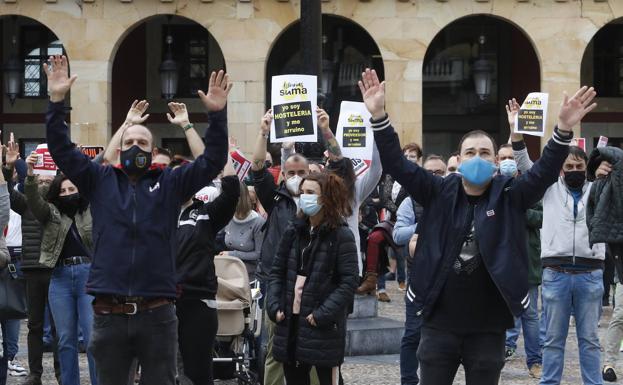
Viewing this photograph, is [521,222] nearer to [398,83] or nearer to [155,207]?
[155,207]

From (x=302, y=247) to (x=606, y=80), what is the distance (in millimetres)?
22308

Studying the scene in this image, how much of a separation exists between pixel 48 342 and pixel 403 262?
8177 mm

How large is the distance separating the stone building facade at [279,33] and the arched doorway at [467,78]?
12.0ft

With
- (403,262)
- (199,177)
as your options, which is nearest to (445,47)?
(403,262)

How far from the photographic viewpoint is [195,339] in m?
8.76

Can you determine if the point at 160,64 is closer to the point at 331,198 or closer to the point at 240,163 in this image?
the point at 240,163

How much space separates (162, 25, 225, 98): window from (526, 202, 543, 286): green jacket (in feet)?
59.0

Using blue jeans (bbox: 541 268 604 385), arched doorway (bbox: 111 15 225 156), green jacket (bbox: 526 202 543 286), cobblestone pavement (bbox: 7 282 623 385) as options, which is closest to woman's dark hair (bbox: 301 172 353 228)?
blue jeans (bbox: 541 268 604 385)

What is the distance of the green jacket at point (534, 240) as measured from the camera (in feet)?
37.5

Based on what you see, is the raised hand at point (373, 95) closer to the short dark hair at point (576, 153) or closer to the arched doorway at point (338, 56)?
the short dark hair at point (576, 153)

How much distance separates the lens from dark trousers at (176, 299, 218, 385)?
28.7ft

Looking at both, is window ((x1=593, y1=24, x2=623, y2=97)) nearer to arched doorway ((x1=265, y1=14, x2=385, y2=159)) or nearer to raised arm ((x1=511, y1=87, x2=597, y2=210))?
arched doorway ((x1=265, y1=14, x2=385, y2=159))

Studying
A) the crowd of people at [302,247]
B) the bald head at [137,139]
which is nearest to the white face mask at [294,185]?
the crowd of people at [302,247]

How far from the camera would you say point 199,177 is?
7105 mm
